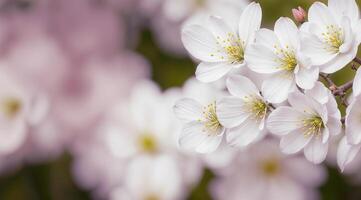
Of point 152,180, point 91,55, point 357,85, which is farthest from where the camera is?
point 91,55

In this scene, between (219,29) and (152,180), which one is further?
(152,180)

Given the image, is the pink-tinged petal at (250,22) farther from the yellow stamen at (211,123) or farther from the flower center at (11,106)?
the flower center at (11,106)

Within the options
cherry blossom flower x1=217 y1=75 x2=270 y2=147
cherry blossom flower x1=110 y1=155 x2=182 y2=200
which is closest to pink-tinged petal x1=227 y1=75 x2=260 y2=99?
cherry blossom flower x1=217 y1=75 x2=270 y2=147

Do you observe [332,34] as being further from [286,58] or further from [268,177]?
[268,177]

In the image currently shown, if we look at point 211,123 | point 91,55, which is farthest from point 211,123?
point 91,55

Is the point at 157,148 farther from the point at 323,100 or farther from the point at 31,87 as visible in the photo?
the point at 323,100

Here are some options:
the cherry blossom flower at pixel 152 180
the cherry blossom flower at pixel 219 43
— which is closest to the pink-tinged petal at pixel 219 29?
the cherry blossom flower at pixel 219 43
